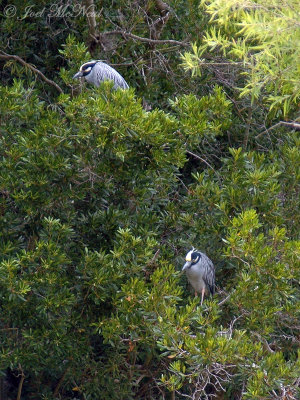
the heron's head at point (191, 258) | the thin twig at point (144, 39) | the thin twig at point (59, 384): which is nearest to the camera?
the heron's head at point (191, 258)

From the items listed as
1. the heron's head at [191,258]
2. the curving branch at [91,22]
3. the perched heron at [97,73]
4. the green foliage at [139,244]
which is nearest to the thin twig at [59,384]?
the green foliage at [139,244]

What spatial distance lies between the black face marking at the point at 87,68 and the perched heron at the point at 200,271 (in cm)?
192

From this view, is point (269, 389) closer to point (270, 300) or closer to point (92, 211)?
point (270, 300)

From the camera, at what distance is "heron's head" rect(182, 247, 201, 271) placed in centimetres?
643

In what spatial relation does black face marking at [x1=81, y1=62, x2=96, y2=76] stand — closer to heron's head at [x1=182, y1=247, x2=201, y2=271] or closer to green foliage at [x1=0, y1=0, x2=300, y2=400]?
green foliage at [x1=0, y1=0, x2=300, y2=400]

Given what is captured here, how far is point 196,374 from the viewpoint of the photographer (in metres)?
5.61

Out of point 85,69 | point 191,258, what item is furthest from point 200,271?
point 85,69

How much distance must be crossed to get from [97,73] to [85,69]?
6.6 inches

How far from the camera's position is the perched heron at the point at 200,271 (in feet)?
21.2

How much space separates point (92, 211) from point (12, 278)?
105 centimetres

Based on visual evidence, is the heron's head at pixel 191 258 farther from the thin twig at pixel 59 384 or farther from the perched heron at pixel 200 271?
the thin twig at pixel 59 384

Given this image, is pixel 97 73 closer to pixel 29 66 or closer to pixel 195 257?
pixel 29 66

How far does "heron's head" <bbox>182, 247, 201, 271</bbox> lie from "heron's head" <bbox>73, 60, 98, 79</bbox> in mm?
1930

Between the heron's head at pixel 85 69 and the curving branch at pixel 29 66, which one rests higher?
the heron's head at pixel 85 69
